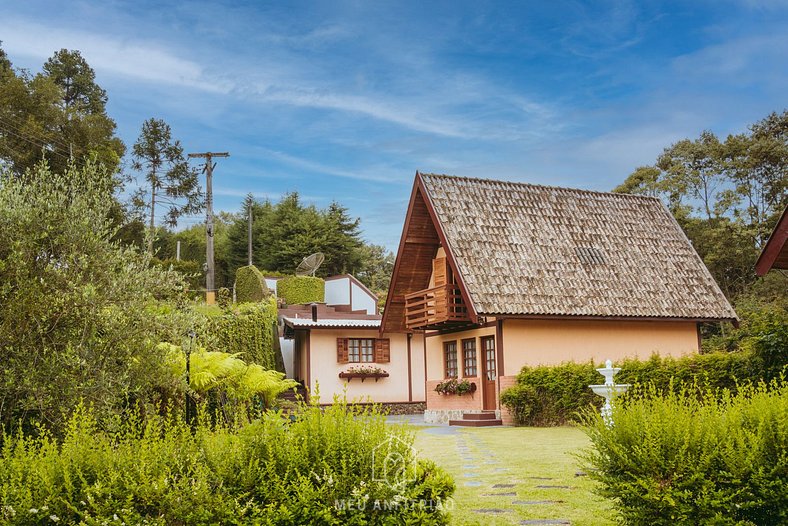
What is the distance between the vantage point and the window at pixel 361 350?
25719 mm

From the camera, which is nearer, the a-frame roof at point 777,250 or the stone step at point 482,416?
the a-frame roof at point 777,250

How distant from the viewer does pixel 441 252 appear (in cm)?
2242

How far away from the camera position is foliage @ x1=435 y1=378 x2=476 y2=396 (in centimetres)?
2077

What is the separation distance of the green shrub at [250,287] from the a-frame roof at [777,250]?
2104 centimetres

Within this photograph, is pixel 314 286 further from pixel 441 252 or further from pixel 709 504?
pixel 709 504

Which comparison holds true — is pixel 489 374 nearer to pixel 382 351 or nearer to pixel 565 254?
pixel 565 254

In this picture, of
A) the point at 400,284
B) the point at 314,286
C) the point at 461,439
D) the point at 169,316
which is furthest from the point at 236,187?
the point at 169,316

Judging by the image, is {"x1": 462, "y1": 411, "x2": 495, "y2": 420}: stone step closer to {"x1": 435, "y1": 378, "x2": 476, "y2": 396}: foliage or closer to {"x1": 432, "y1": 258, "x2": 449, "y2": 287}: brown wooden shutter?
{"x1": 435, "y1": 378, "x2": 476, "y2": 396}: foliage

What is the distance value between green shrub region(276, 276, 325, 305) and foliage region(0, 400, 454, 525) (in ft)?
A: 91.2

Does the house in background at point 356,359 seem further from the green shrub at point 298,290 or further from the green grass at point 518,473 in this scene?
the green grass at point 518,473

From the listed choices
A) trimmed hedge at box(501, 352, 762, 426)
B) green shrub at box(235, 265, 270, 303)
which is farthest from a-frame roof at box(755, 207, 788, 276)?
green shrub at box(235, 265, 270, 303)

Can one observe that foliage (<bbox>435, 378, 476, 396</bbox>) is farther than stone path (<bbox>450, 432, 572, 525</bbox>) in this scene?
Yes

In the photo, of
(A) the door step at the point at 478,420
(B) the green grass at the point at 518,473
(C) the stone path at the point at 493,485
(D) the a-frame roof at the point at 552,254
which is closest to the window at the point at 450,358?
(D) the a-frame roof at the point at 552,254

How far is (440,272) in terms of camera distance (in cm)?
2172
